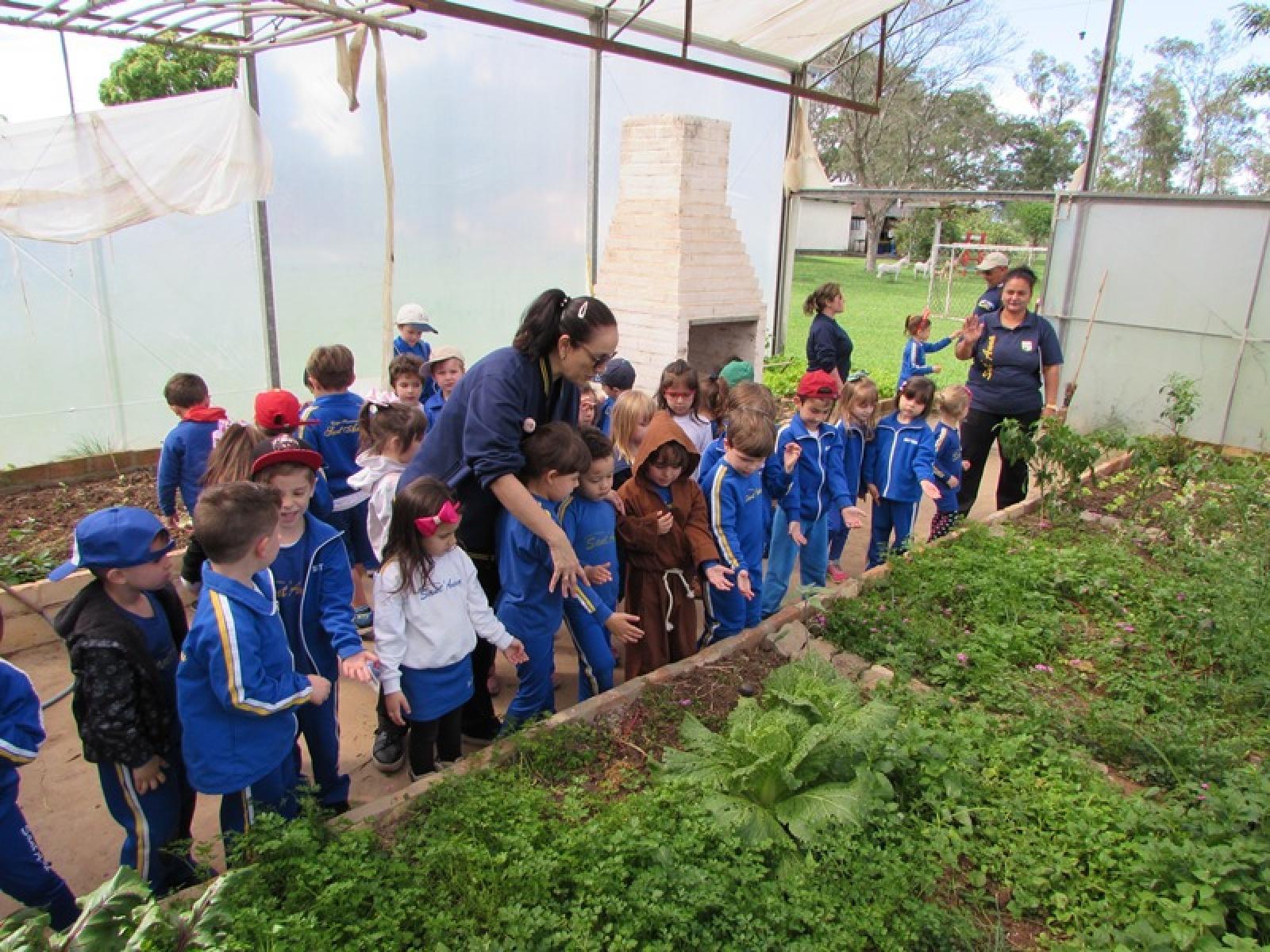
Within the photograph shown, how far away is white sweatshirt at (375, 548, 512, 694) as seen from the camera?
3.02 metres

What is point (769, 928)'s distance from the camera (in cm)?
232

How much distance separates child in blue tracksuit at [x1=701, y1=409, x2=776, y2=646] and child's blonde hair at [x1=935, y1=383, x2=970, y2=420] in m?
1.90

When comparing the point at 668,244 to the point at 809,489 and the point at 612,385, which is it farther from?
the point at 809,489

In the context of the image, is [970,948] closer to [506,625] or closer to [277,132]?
[506,625]

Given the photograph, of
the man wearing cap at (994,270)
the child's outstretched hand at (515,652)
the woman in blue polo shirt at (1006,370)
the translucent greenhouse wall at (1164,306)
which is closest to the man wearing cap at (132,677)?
the child's outstretched hand at (515,652)

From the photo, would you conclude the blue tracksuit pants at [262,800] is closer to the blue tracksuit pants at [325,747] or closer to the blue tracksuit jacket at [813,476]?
the blue tracksuit pants at [325,747]

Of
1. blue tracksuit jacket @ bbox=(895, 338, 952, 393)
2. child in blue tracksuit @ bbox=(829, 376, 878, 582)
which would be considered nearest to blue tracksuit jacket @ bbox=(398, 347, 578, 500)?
child in blue tracksuit @ bbox=(829, 376, 878, 582)

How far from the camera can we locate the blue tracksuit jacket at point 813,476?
4.80 m

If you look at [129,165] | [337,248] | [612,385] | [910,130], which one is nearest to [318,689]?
[612,385]

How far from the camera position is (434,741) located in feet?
10.9

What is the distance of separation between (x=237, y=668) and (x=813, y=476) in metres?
3.27

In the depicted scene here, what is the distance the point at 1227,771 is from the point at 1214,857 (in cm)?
69

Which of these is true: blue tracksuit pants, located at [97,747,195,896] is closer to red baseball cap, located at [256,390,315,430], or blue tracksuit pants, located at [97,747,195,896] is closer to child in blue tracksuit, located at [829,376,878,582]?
red baseball cap, located at [256,390,315,430]

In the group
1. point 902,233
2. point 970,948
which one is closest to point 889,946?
point 970,948
